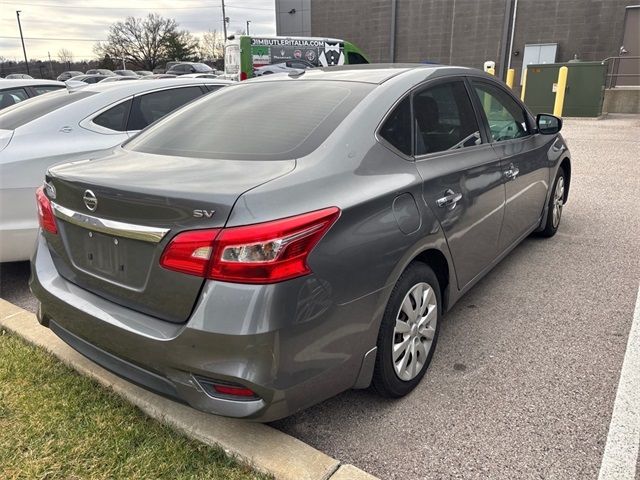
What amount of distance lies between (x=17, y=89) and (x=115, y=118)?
338 cm

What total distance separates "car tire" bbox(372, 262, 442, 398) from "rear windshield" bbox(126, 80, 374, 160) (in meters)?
0.80

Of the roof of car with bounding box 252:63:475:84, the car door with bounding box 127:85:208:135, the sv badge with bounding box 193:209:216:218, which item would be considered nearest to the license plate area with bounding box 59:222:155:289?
the sv badge with bounding box 193:209:216:218

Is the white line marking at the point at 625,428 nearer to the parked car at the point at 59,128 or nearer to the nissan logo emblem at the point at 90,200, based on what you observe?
the nissan logo emblem at the point at 90,200

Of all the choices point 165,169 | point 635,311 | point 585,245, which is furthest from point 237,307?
point 585,245

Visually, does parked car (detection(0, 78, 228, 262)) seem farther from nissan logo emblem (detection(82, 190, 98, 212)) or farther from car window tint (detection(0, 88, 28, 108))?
car window tint (detection(0, 88, 28, 108))

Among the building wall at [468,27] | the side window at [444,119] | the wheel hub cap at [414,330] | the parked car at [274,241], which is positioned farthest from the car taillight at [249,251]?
the building wall at [468,27]

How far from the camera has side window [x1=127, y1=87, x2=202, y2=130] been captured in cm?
473

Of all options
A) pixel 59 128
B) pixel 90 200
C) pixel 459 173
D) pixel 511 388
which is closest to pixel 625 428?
pixel 511 388

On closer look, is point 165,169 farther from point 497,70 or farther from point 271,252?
point 497,70

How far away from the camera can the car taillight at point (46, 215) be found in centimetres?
248

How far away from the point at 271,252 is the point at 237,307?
23 cm

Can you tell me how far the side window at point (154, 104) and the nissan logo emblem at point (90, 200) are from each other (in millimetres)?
2696

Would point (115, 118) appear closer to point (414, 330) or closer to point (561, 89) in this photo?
point (414, 330)

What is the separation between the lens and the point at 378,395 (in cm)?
261
